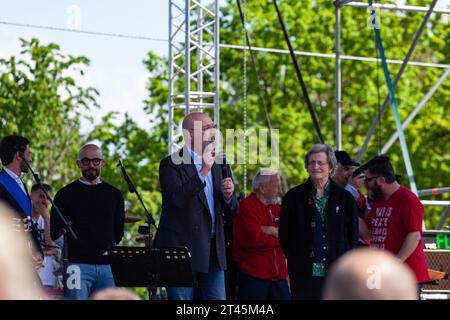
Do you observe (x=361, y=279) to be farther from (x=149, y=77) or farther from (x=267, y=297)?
(x=149, y=77)

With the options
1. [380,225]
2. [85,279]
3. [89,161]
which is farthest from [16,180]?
[380,225]

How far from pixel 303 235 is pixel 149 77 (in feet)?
93.0

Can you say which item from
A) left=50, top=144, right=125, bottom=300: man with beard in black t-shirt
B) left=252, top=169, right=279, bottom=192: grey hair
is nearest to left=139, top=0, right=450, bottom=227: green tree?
left=252, top=169, right=279, bottom=192: grey hair

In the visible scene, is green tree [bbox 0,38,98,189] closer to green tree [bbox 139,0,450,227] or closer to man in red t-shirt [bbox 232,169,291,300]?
green tree [bbox 139,0,450,227]

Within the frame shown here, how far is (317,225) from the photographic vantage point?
685 centimetres

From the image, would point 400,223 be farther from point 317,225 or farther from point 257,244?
point 257,244

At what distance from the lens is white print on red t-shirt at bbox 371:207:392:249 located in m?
7.25

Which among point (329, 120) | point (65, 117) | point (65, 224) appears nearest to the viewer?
point (65, 224)

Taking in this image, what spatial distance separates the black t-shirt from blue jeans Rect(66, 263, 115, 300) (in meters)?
0.05

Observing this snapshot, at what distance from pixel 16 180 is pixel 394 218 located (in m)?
2.62

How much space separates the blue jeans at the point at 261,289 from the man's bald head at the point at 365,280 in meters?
5.43

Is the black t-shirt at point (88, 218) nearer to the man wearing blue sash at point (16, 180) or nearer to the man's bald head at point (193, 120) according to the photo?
the man wearing blue sash at point (16, 180)

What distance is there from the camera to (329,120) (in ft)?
109
